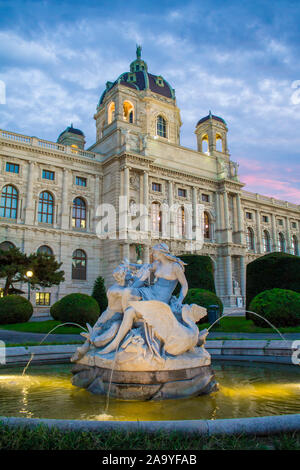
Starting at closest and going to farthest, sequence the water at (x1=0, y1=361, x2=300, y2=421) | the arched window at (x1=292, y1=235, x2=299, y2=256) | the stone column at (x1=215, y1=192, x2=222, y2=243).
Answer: the water at (x1=0, y1=361, x2=300, y2=421)
the stone column at (x1=215, y1=192, x2=222, y2=243)
the arched window at (x1=292, y1=235, x2=299, y2=256)

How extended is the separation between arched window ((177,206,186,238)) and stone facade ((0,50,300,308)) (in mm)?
867

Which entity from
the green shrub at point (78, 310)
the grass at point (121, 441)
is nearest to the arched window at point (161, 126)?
the green shrub at point (78, 310)

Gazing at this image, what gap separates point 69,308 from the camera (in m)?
16.5

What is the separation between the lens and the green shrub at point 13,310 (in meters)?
17.2

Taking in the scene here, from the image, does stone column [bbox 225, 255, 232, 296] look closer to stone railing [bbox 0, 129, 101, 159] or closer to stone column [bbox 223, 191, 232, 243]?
stone column [bbox 223, 191, 232, 243]

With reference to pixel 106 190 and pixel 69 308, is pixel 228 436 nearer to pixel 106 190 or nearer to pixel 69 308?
pixel 69 308

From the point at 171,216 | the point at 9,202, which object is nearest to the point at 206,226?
the point at 171,216

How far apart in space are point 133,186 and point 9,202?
12.1 metres

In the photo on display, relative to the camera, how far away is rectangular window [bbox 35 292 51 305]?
95.2ft

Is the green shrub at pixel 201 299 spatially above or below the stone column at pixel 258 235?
below

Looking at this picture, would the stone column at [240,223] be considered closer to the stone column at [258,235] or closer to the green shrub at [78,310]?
the stone column at [258,235]

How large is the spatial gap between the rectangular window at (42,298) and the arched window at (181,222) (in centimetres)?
1573

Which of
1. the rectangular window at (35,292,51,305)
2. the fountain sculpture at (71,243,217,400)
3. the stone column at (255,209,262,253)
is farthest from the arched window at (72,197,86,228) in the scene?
the fountain sculpture at (71,243,217,400)

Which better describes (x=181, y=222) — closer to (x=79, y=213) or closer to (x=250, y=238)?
(x=79, y=213)
